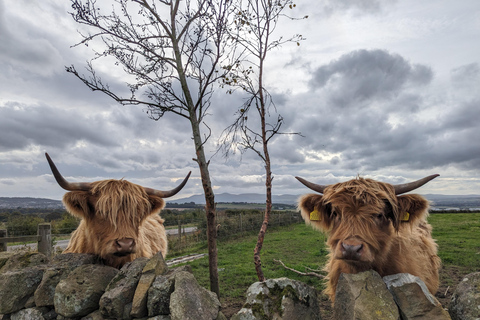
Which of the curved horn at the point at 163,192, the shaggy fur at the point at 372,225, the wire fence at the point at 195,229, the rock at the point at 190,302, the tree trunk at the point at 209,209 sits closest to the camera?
the rock at the point at 190,302

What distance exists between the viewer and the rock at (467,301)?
6.82 feet

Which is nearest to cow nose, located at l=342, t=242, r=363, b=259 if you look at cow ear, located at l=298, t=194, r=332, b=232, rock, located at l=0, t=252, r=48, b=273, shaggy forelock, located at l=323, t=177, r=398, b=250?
shaggy forelock, located at l=323, t=177, r=398, b=250

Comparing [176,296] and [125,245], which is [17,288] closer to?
[125,245]

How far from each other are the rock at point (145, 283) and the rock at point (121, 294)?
92mm

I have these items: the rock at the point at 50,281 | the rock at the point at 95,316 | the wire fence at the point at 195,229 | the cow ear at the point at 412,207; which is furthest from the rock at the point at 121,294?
the wire fence at the point at 195,229

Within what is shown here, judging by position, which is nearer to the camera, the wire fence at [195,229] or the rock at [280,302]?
the rock at [280,302]

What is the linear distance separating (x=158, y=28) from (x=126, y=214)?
134 inches

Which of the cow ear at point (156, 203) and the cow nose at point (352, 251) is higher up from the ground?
the cow ear at point (156, 203)

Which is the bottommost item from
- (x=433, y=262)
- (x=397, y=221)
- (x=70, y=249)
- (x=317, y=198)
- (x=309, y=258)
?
(x=309, y=258)

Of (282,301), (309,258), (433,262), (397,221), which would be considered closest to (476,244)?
(309,258)

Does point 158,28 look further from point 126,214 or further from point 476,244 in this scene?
point 476,244

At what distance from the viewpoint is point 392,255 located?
128 inches

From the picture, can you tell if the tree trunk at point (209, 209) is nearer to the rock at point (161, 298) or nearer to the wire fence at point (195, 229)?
the rock at point (161, 298)

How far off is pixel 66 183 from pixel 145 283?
1.90 meters
